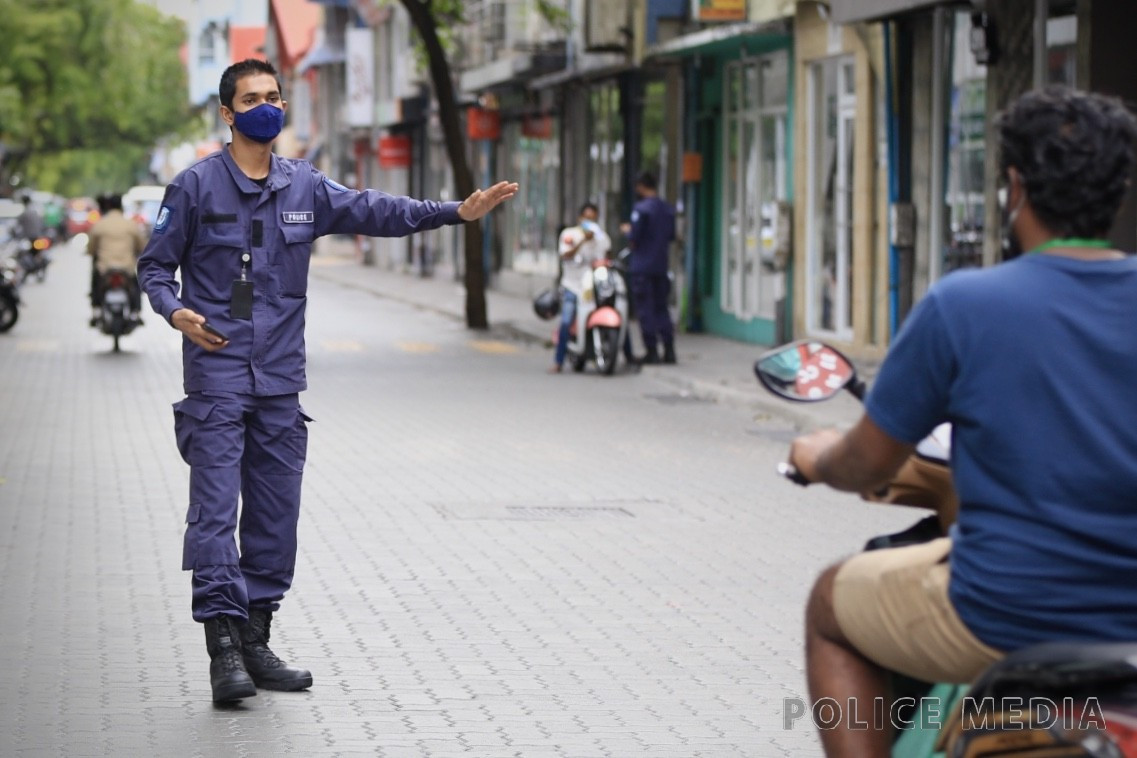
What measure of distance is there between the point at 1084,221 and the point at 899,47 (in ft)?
58.2

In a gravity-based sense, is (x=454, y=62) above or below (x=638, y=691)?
above

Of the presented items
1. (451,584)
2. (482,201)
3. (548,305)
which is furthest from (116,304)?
(482,201)

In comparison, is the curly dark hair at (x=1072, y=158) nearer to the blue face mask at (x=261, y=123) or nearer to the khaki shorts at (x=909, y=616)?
the khaki shorts at (x=909, y=616)

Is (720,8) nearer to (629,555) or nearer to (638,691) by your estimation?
(629,555)

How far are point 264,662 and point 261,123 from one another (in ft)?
5.61

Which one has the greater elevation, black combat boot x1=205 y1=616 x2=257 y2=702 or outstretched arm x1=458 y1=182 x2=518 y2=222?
outstretched arm x1=458 y1=182 x2=518 y2=222

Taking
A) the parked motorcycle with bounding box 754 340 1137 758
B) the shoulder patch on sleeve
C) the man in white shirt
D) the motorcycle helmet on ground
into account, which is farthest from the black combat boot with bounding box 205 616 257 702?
the motorcycle helmet on ground

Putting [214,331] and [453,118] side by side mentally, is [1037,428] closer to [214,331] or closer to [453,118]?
[214,331]

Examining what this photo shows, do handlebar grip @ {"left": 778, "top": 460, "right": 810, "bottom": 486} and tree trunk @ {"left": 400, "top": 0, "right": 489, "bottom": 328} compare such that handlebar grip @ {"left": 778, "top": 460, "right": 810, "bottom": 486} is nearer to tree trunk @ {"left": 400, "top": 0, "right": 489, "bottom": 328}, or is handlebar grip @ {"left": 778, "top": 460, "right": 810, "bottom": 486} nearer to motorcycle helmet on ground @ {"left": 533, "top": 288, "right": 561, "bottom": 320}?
motorcycle helmet on ground @ {"left": 533, "top": 288, "right": 561, "bottom": 320}

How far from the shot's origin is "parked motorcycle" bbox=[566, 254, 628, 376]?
69.9 ft

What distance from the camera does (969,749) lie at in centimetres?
343

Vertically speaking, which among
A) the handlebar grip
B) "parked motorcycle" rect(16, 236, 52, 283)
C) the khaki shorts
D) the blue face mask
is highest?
the blue face mask

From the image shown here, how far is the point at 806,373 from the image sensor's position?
4113mm

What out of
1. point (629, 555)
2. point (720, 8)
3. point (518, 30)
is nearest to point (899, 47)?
point (720, 8)
